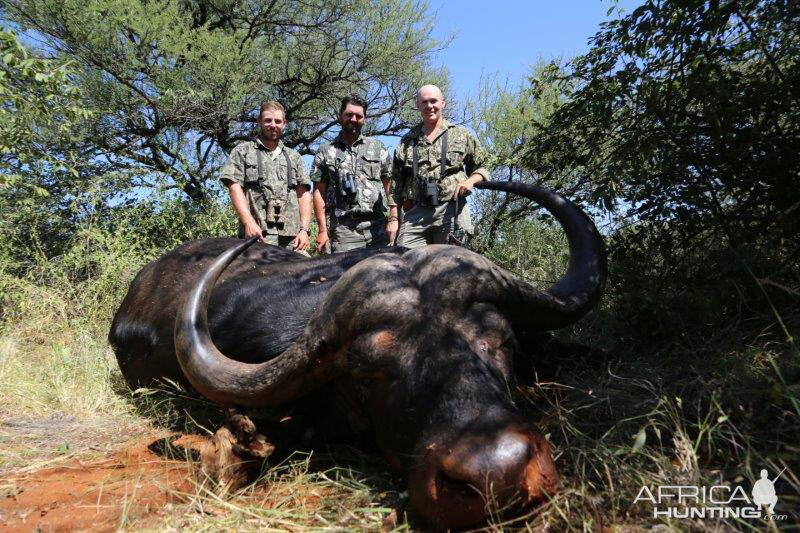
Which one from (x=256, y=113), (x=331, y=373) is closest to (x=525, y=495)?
(x=331, y=373)

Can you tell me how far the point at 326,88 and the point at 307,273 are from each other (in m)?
9.80

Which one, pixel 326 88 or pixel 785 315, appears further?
pixel 326 88

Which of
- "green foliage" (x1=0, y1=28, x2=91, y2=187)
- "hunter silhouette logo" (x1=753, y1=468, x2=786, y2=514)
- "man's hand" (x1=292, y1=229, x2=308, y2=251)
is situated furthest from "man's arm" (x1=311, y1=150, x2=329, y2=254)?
"hunter silhouette logo" (x1=753, y1=468, x2=786, y2=514)

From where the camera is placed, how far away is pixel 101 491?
2.57m

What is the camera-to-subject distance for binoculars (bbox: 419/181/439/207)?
5.36 metres

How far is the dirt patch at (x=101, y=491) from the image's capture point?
232 cm

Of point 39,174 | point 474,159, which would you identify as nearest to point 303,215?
point 474,159

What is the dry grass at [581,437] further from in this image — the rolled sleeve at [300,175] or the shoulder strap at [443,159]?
the rolled sleeve at [300,175]

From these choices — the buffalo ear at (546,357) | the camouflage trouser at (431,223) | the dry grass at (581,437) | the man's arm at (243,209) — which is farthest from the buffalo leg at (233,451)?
the camouflage trouser at (431,223)

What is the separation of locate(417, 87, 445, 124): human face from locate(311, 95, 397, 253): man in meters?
0.92

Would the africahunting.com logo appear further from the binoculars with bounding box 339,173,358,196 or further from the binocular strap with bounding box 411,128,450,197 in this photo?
the binoculars with bounding box 339,173,358,196

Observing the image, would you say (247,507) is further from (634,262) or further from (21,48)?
(21,48)

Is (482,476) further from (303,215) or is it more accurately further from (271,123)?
(271,123)

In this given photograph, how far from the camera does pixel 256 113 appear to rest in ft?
39.5
